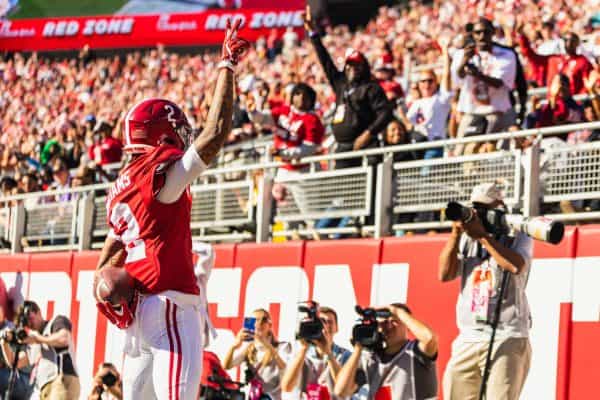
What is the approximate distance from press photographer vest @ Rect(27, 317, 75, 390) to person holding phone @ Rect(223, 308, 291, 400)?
7.44 ft

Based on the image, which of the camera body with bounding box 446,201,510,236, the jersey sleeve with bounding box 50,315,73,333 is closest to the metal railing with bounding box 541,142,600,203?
the camera body with bounding box 446,201,510,236

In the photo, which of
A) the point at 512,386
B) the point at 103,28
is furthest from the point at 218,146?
the point at 103,28

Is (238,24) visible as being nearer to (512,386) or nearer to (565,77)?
(512,386)

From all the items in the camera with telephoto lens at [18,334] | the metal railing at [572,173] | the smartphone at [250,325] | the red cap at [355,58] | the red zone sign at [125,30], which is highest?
the red zone sign at [125,30]

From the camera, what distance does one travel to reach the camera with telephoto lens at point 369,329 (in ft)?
34.0

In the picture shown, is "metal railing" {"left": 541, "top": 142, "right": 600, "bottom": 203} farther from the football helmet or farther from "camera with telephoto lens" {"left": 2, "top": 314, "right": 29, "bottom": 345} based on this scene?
"camera with telephoto lens" {"left": 2, "top": 314, "right": 29, "bottom": 345}

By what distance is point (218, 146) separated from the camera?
691cm

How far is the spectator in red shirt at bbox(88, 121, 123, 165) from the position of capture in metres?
19.5

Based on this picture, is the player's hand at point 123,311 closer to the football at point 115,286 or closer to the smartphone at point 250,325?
the football at point 115,286

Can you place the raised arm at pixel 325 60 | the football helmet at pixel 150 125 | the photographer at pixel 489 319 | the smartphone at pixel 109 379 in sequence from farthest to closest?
the raised arm at pixel 325 60 → the smartphone at pixel 109 379 → the photographer at pixel 489 319 → the football helmet at pixel 150 125

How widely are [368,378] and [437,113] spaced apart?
450 cm

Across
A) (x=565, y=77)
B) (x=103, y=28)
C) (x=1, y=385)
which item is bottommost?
(x=1, y=385)

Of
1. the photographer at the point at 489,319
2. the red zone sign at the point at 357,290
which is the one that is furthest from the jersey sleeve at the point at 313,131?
the photographer at the point at 489,319

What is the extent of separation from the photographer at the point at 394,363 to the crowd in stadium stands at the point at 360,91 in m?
1.88
